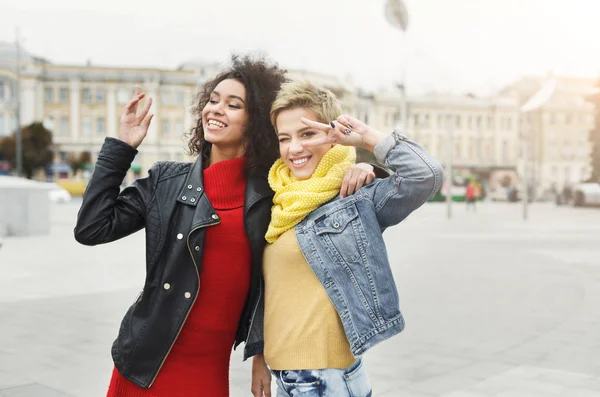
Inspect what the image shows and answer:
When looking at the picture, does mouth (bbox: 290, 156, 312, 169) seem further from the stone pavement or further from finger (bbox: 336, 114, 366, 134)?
the stone pavement

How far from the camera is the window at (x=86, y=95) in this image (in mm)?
66312

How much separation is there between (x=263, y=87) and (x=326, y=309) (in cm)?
84

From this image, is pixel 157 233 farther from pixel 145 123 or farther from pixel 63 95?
pixel 63 95

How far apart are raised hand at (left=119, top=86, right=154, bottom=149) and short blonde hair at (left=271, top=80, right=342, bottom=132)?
454 mm

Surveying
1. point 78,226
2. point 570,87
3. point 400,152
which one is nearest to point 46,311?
point 78,226

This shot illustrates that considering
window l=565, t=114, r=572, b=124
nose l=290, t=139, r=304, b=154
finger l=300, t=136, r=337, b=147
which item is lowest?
nose l=290, t=139, r=304, b=154

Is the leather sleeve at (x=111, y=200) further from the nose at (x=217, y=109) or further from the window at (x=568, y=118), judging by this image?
the window at (x=568, y=118)

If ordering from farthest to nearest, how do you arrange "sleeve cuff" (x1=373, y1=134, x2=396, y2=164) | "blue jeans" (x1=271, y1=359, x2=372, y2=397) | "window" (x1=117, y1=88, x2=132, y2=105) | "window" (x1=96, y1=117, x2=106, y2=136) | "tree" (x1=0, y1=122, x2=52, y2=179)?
"window" (x1=117, y1=88, x2=132, y2=105) < "window" (x1=96, y1=117, x2=106, y2=136) < "tree" (x1=0, y1=122, x2=52, y2=179) < "sleeve cuff" (x1=373, y1=134, x2=396, y2=164) < "blue jeans" (x1=271, y1=359, x2=372, y2=397)

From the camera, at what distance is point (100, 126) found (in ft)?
218

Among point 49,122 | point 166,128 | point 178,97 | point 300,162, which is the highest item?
point 178,97

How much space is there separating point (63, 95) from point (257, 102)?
224 ft

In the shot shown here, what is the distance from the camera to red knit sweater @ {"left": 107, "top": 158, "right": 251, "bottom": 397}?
7.44 ft

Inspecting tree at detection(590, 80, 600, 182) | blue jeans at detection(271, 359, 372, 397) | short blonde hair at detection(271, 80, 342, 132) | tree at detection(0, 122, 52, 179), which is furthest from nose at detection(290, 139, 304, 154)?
tree at detection(0, 122, 52, 179)

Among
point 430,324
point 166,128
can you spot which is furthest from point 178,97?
point 430,324
